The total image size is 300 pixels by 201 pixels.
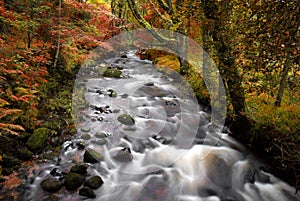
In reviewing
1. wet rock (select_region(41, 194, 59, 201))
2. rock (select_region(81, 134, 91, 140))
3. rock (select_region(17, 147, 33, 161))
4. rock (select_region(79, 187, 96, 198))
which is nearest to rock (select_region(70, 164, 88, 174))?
rock (select_region(79, 187, 96, 198))

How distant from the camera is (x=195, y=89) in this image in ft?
29.8

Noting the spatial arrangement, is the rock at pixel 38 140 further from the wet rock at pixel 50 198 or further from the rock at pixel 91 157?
the wet rock at pixel 50 198

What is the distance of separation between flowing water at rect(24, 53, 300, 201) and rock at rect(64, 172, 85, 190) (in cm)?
13

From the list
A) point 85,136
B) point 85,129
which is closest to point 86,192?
point 85,136

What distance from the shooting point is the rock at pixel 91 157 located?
5555mm

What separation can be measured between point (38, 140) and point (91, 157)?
139cm

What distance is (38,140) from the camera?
5.62 metres

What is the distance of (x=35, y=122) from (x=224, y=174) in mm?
4988

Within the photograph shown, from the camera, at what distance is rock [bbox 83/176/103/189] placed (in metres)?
4.79

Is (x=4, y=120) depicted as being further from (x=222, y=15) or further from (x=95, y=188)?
(x=222, y=15)

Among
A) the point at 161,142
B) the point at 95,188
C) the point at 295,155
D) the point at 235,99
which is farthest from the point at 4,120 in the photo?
the point at 295,155

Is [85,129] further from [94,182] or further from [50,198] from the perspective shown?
[50,198]

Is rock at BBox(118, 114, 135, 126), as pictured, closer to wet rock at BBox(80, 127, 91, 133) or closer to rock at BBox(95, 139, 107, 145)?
wet rock at BBox(80, 127, 91, 133)

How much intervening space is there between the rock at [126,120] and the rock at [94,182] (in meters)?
2.73
